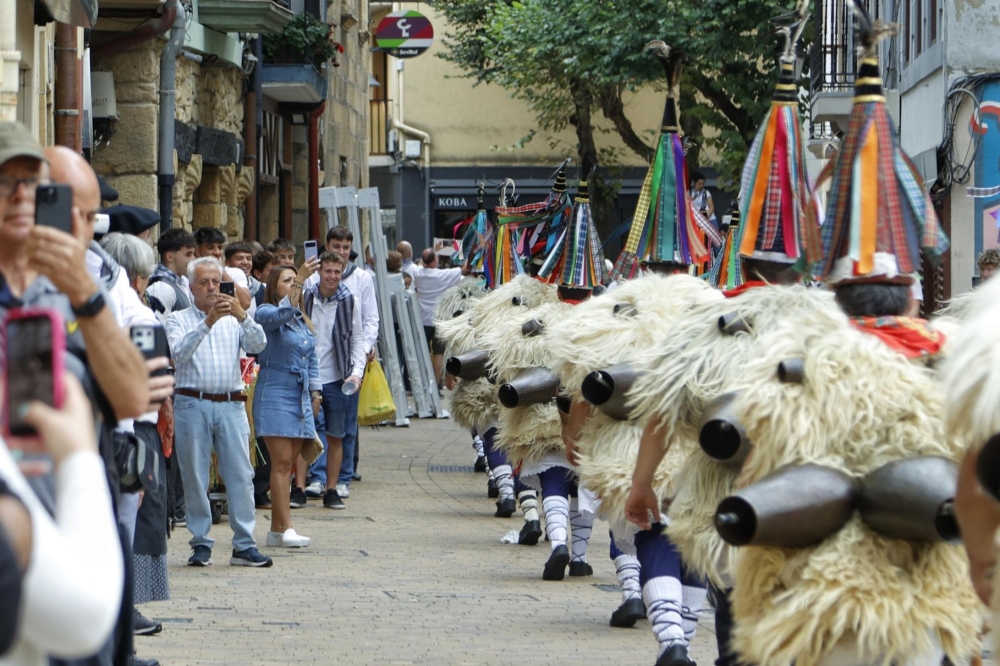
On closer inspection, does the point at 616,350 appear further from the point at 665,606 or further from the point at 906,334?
the point at 906,334

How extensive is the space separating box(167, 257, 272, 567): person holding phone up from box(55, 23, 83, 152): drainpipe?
13.7 ft

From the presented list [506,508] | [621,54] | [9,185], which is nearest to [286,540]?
[506,508]

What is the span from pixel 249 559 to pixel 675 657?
3.94 metres

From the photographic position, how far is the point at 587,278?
1011cm

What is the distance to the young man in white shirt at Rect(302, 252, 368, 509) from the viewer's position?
41.2ft

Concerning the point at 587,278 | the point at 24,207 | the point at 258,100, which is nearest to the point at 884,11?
the point at 258,100

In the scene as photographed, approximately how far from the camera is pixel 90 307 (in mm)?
3232

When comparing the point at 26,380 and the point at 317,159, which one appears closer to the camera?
the point at 26,380

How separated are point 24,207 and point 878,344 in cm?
241

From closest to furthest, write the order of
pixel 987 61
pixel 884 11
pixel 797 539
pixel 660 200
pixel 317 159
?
pixel 797 539, pixel 660 200, pixel 987 61, pixel 884 11, pixel 317 159

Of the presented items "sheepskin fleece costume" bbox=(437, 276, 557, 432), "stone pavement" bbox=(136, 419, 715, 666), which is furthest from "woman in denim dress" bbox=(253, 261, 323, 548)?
"sheepskin fleece costume" bbox=(437, 276, 557, 432)

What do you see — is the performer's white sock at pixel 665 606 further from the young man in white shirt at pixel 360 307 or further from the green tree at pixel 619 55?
the green tree at pixel 619 55

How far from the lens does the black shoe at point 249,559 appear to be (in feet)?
31.6

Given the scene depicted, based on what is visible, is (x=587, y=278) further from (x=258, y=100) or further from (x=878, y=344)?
(x=258, y=100)
